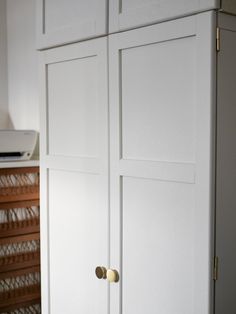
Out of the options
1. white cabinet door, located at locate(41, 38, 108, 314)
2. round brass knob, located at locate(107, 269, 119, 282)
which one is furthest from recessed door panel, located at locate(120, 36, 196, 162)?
round brass knob, located at locate(107, 269, 119, 282)

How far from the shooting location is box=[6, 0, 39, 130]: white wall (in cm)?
284

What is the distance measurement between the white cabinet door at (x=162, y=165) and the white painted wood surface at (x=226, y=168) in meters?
0.04

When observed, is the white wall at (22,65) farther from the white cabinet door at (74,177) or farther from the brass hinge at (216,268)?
the brass hinge at (216,268)

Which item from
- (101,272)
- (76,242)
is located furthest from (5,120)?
(101,272)

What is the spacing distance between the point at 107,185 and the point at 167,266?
37 centimetres

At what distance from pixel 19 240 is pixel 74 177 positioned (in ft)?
2.77

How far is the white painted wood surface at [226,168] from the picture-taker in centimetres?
139

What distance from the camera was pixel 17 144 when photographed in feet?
8.70

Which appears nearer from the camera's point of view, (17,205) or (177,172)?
(177,172)

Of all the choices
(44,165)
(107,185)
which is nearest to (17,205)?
(44,165)

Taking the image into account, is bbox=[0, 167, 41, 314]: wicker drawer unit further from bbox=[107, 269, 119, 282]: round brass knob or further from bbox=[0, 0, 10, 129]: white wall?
bbox=[107, 269, 119, 282]: round brass knob

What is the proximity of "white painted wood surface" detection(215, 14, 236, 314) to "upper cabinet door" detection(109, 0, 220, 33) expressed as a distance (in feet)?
0.26

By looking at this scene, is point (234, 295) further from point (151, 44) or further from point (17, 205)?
point (17, 205)

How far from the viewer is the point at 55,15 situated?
1.92 meters
